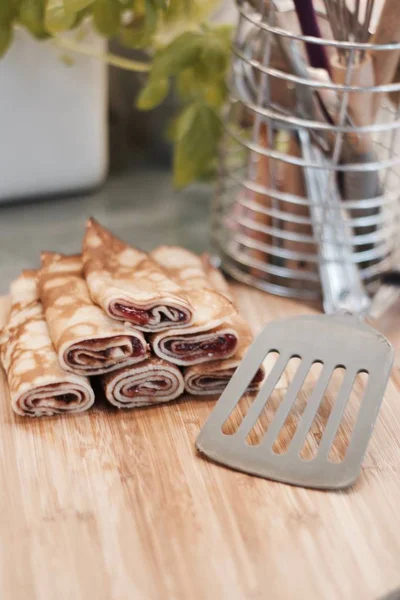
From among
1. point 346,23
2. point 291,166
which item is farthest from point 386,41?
point 291,166

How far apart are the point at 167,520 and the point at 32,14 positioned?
0.59 m

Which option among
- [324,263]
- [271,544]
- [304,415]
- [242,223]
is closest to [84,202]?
[242,223]

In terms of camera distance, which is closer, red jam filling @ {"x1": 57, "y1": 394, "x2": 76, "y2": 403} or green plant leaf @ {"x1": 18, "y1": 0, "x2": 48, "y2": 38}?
red jam filling @ {"x1": 57, "y1": 394, "x2": 76, "y2": 403}

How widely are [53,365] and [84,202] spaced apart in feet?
1.66

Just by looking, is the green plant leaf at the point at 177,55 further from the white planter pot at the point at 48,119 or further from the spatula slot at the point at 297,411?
the spatula slot at the point at 297,411

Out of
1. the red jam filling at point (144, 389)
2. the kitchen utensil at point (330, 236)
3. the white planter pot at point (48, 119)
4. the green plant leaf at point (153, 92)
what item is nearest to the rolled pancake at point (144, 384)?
the red jam filling at point (144, 389)

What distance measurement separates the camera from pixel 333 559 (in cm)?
61

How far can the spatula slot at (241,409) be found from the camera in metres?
0.74

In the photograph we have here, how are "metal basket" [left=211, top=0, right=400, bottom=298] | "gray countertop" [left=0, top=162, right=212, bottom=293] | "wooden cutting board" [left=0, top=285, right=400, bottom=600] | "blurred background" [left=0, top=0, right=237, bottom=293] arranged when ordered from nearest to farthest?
"wooden cutting board" [left=0, top=285, right=400, bottom=600] < "metal basket" [left=211, top=0, right=400, bottom=298] < "blurred background" [left=0, top=0, right=237, bottom=293] < "gray countertop" [left=0, top=162, right=212, bottom=293]

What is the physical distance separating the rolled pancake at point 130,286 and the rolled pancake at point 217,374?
0.06 metres

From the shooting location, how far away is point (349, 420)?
75cm

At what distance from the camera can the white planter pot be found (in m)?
1.02

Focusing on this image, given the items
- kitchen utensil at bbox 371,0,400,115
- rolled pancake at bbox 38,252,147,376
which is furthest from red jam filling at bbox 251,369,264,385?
kitchen utensil at bbox 371,0,400,115

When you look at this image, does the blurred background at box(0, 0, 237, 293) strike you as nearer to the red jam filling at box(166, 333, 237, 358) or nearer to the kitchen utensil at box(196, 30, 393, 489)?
the kitchen utensil at box(196, 30, 393, 489)
